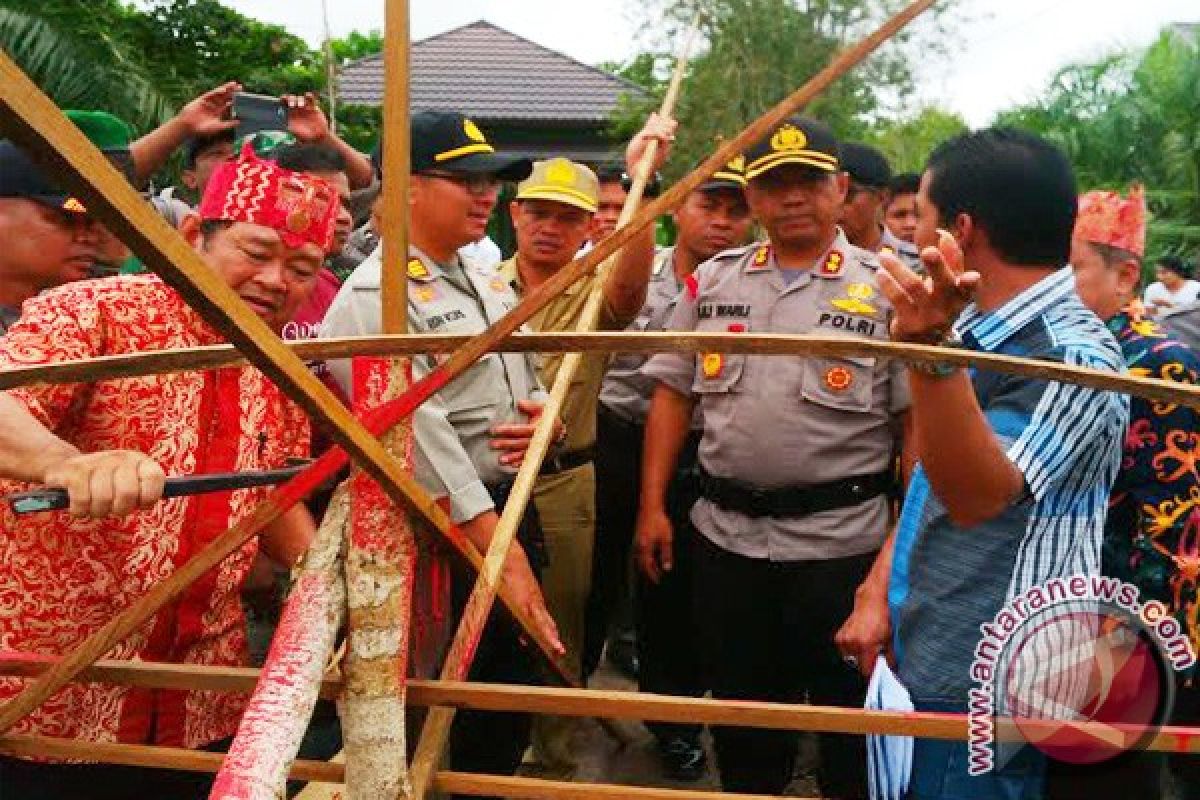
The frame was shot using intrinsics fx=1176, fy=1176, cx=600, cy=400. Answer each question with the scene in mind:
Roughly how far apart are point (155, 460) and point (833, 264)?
190 centimetres

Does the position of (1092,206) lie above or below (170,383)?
above

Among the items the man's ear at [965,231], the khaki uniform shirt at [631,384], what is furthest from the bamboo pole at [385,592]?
the khaki uniform shirt at [631,384]

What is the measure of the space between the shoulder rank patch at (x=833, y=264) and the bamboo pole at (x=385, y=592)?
179 cm

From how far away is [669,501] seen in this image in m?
3.97

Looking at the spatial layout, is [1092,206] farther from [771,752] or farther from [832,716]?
[832,716]

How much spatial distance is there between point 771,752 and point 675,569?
99cm

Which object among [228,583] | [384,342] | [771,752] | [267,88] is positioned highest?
[267,88]

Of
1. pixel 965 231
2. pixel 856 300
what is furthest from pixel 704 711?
pixel 856 300

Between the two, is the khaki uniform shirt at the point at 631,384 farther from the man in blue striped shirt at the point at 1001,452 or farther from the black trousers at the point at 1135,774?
the man in blue striped shirt at the point at 1001,452

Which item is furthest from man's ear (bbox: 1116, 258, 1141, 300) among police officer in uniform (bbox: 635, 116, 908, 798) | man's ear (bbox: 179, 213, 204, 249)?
man's ear (bbox: 179, 213, 204, 249)

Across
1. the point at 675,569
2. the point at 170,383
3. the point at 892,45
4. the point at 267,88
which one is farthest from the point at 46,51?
the point at 892,45

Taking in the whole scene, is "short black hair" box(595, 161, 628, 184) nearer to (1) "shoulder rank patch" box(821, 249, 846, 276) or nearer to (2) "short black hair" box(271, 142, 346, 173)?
(2) "short black hair" box(271, 142, 346, 173)

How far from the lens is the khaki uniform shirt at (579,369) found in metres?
3.58

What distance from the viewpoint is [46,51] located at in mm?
8836
